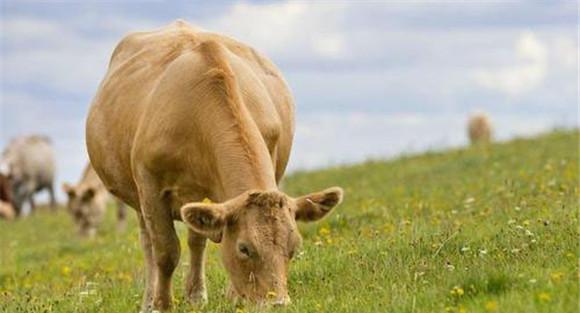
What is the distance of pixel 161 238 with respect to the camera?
9.51 metres

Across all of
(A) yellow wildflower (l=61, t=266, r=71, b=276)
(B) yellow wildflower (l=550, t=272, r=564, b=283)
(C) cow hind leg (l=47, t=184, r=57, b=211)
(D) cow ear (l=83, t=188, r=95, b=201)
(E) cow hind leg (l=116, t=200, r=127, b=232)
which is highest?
(B) yellow wildflower (l=550, t=272, r=564, b=283)

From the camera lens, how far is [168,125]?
355 inches

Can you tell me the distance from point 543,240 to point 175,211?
10.0 feet

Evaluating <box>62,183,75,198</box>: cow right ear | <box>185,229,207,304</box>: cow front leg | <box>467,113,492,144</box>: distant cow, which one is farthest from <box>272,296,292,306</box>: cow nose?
<box>467,113,492,144</box>: distant cow

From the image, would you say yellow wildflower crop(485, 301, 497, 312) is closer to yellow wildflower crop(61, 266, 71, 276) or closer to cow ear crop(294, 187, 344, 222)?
cow ear crop(294, 187, 344, 222)

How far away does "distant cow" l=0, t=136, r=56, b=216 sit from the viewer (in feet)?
117

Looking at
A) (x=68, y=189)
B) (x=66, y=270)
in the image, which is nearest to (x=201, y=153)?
(x=66, y=270)

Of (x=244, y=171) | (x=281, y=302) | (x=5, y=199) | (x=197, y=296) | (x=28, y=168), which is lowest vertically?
(x=5, y=199)

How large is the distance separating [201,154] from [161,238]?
1078 mm

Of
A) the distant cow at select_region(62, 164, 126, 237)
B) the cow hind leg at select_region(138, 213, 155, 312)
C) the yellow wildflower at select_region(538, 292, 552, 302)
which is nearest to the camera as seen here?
the yellow wildflower at select_region(538, 292, 552, 302)

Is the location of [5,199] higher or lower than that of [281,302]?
lower

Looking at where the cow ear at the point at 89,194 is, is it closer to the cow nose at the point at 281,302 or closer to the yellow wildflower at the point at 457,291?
the cow nose at the point at 281,302

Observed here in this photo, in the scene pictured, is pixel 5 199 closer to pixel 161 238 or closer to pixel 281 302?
pixel 161 238

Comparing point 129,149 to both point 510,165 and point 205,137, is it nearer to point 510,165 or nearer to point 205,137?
point 205,137
